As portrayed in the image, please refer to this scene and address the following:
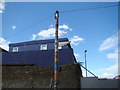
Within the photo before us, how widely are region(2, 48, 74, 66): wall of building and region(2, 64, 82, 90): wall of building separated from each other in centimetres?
529

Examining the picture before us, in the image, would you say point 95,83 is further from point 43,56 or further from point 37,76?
point 43,56

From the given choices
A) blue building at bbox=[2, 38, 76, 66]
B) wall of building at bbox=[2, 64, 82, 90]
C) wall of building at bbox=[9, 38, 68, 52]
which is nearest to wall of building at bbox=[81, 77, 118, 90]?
wall of building at bbox=[2, 64, 82, 90]

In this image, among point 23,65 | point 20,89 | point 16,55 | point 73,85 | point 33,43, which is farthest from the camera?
point 33,43

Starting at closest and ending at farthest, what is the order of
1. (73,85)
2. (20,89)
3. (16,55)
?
1. (73,85)
2. (20,89)
3. (16,55)

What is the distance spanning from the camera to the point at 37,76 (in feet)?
52.5

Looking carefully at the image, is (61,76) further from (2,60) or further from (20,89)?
(2,60)

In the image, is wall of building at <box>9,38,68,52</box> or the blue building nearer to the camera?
the blue building

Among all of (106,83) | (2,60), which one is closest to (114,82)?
(106,83)

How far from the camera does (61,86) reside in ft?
50.3

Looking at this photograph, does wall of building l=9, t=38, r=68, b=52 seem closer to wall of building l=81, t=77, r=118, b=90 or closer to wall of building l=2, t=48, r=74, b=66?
wall of building l=2, t=48, r=74, b=66

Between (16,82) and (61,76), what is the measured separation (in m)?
4.58

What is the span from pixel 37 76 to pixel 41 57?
21.7 feet

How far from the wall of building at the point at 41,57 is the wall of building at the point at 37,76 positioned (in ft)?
17.4

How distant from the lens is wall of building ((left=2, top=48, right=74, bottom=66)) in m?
21.4
